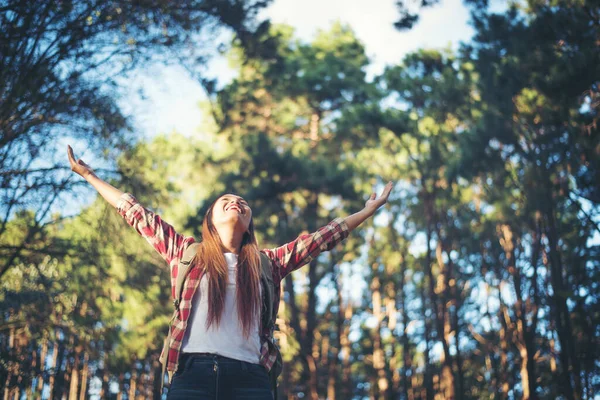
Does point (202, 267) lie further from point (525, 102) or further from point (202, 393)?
point (525, 102)

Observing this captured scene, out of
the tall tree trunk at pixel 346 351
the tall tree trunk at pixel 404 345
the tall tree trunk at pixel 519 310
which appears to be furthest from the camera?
the tall tree trunk at pixel 346 351

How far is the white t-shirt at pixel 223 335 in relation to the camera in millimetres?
2518

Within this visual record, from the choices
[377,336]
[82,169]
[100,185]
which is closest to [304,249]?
[100,185]

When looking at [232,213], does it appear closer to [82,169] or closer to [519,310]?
[82,169]

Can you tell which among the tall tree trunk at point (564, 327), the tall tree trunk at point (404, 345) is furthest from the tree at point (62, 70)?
the tall tree trunk at point (404, 345)

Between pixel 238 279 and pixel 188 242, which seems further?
pixel 188 242

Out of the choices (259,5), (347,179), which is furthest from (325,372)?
(259,5)

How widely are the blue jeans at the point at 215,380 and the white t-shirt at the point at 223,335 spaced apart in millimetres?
28

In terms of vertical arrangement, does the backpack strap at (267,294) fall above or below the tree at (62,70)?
below

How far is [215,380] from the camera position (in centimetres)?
244

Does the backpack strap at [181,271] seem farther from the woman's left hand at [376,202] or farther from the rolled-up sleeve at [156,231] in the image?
the woman's left hand at [376,202]

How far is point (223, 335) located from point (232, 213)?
0.57 meters

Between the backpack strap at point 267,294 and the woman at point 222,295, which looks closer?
the woman at point 222,295

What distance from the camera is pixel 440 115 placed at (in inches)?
782
